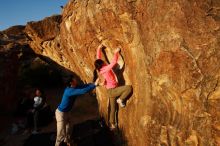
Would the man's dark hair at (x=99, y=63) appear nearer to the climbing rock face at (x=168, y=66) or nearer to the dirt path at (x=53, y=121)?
the climbing rock face at (x=168, y=66)

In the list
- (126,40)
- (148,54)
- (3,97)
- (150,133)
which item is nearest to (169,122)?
(150,133)

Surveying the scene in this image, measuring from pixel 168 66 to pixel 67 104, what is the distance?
12.2ft

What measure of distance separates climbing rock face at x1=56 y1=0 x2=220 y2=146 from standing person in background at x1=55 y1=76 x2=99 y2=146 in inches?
51.5

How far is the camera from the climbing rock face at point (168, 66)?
6652mm

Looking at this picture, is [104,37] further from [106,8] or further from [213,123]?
[213,123]

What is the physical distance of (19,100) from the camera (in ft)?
60.2

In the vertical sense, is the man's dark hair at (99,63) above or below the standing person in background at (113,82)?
above

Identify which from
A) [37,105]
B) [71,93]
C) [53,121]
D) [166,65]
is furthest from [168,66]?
[53,121]

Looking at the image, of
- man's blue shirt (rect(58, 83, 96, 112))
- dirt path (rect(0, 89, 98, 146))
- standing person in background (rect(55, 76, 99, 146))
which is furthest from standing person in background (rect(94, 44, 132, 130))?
dirt path (rect(0, 89, 98, 146))

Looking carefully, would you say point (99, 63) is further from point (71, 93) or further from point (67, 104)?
point (67, 104)

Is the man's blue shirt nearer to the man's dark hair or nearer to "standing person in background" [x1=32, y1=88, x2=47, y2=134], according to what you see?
the man's dark hair

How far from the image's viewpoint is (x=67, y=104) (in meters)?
9.65

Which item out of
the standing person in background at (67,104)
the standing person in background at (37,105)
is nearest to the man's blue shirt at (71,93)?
the standing person in background at (67,104)

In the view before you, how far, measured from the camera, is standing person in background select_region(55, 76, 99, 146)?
911 cm
